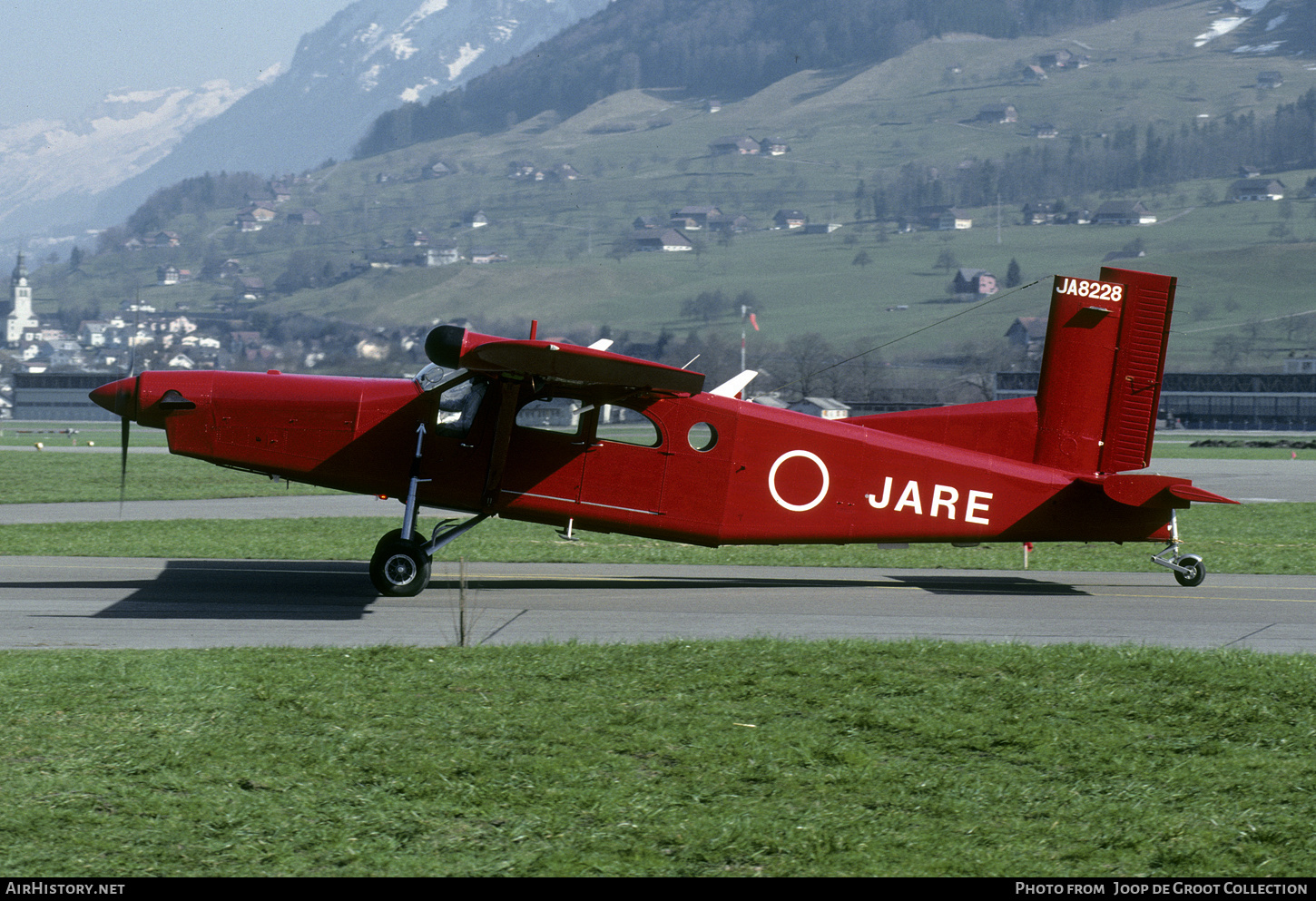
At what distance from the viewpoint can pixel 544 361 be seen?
41.9 feet

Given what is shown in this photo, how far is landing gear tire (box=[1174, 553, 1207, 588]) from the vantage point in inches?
622

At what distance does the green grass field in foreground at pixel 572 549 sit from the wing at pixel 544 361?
5973 millimetres

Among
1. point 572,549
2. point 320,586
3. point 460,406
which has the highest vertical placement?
point 460,406

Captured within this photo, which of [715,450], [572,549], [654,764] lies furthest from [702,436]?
[654,764]

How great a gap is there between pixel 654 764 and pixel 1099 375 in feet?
34.6

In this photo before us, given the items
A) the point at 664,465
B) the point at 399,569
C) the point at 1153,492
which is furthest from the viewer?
the point at 1153,492

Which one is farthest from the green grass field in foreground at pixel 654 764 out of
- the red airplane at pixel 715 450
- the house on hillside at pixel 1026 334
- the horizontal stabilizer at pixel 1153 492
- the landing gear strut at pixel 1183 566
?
the house on hillside at pixel 1026 334

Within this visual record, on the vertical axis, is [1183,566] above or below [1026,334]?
above

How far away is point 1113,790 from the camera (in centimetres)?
682

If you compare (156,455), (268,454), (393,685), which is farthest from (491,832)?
(156,455)

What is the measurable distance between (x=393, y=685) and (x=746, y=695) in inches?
100

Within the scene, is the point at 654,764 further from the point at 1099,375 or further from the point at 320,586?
the point at 1099,375

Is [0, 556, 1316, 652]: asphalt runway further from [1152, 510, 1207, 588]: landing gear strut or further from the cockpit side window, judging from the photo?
the cockpit side window
